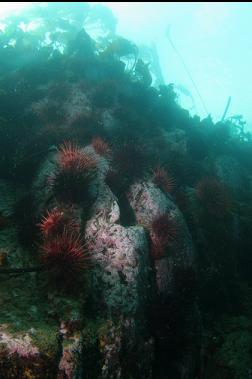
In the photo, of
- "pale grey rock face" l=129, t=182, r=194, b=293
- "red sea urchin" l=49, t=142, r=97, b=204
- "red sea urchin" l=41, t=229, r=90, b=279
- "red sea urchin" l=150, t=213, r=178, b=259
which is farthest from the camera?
"red sea urchin" l=49, t=142, r=97, b=204

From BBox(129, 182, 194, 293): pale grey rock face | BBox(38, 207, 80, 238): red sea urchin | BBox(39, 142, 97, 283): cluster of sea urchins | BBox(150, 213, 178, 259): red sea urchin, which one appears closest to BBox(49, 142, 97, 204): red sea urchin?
BBox(39, 142, 97, 283): cluster of sea urchins

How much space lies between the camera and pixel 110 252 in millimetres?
8633

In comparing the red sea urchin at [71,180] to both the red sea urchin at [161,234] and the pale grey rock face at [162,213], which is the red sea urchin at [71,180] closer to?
the pale grey rock face at [162,213]

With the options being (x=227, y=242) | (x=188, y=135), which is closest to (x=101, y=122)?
(x=188, y=135)

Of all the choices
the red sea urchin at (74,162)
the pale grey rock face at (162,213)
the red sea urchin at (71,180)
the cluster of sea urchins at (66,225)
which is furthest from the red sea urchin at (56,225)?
the pale grey rock face at (162,213)

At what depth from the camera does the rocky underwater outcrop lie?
6629 millimetres

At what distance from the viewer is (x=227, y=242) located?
12.7 m

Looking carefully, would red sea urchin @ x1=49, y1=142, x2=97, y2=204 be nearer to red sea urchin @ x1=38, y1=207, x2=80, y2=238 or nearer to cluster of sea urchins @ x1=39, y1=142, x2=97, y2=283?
cluster of sea urchins @ x1=39, y1=142, x2=97, y2=283

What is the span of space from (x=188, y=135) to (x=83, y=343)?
53.5 ft

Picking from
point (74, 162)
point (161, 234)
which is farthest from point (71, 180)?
point (161, 234)

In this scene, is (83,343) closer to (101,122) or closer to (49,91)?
(101,122)

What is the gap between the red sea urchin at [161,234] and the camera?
9.45m

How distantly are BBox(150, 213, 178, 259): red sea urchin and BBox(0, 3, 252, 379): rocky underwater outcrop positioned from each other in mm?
39

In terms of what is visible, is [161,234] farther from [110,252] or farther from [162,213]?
[110,252]
